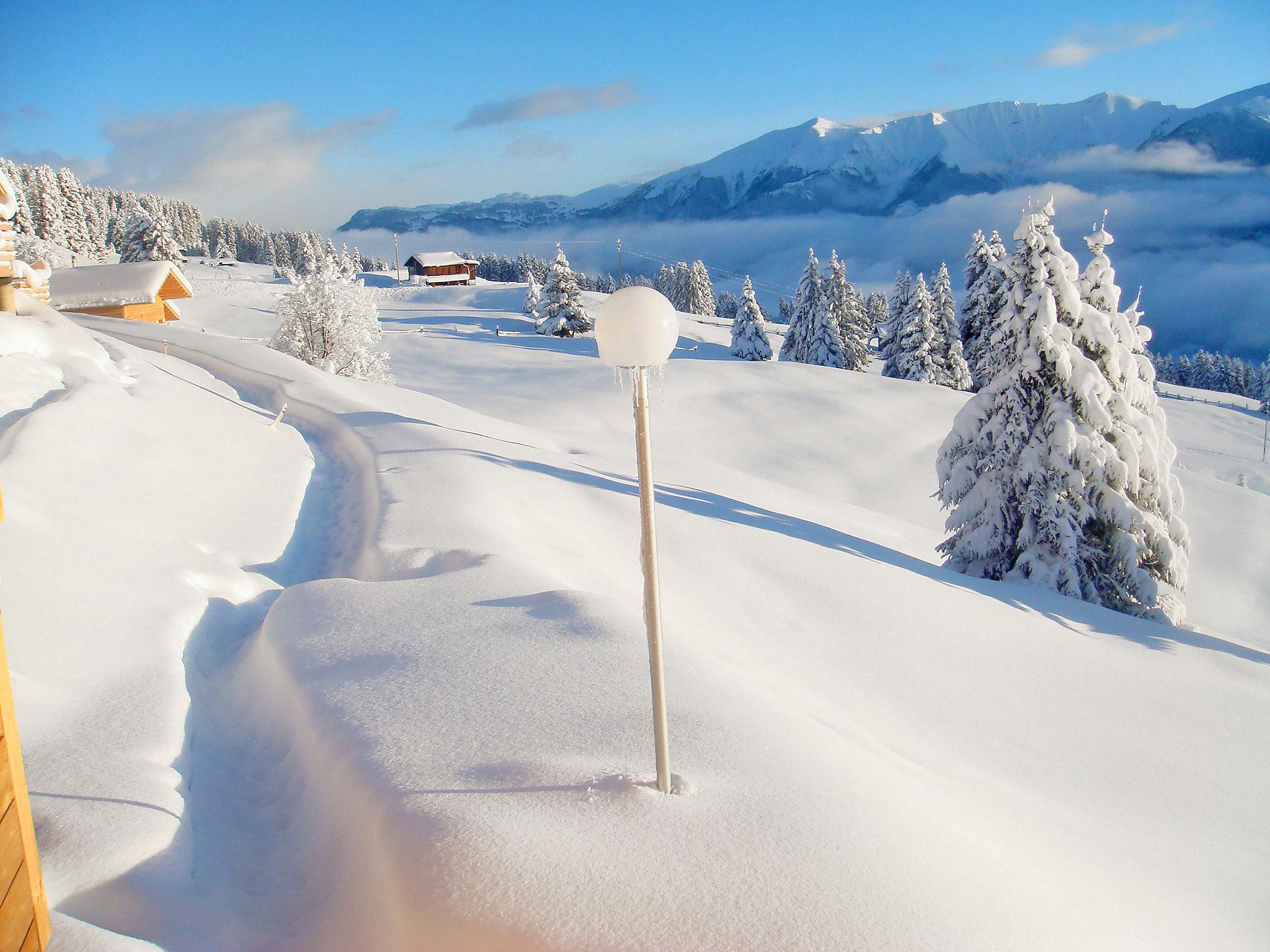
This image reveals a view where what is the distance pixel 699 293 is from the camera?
101m

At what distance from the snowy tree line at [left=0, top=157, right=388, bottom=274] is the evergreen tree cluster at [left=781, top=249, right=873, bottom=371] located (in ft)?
97.6

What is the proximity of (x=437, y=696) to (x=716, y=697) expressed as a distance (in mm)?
1848

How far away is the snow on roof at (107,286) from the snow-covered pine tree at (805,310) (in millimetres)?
37667

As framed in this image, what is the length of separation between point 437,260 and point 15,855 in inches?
4589

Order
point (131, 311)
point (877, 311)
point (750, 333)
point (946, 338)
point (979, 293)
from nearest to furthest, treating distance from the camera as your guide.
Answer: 1. point (131, 311)
2. point (979, 293)
3. point (946, 338)
4. point (750, 333)
5. point (877, 311)

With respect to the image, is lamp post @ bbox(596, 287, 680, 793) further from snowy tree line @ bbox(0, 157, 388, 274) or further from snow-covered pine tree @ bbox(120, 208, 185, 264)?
snow-covered pine tree @ bbox(120, 208, 185, 264)

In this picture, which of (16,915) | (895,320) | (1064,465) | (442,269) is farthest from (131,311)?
(442,269)

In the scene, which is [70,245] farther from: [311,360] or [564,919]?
[564,919]

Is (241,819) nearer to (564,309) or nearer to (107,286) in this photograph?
(107,286)

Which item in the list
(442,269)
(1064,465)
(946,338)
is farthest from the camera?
(442,269)

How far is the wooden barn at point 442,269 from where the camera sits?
109812mm

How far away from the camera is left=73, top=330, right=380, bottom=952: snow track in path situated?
11.2 feet

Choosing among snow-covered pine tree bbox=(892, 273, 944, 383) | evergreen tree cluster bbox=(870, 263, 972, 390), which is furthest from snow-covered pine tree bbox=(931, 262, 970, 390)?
snow-covered pine tree bbox=(892, 273, 944, 383)

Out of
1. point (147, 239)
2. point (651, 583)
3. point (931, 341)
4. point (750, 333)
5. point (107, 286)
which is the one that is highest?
point (147, 239)
